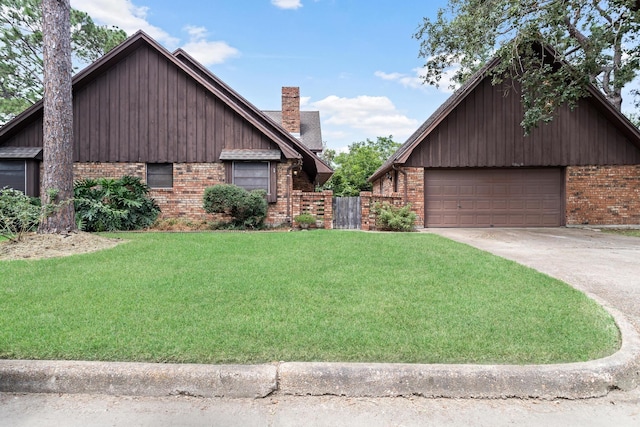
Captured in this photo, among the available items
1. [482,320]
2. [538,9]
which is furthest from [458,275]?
[538,9]

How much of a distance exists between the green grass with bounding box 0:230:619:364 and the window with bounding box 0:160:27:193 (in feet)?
27.0

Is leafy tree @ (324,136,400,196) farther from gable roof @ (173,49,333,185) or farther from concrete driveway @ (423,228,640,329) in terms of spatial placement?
concrete driveway @ (423,228,640,329)

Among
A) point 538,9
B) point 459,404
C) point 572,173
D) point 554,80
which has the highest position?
point 538,9

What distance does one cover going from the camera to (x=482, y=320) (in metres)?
3.64

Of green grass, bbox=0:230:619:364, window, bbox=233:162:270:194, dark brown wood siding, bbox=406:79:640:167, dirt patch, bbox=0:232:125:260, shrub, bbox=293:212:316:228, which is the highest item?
dark brown wood siding, bbox=406:79:640:167

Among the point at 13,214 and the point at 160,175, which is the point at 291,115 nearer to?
the point at 160,175

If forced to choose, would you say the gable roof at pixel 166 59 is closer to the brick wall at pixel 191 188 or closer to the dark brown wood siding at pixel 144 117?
the dark brown wood siding at pixel 144 117

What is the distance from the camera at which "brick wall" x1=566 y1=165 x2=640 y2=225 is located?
Answer: 1433 centimetres

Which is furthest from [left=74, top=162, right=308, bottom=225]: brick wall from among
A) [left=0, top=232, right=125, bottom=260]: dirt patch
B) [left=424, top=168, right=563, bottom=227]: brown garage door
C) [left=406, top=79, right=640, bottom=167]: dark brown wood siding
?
[left=424, top=168, right=563, bottom=227]: brown garage door

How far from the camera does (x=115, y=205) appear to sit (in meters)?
11.6

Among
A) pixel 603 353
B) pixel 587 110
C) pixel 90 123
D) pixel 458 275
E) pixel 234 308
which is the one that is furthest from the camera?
pixel 587 110

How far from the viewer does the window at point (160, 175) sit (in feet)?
43.2

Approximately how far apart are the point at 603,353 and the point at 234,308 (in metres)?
3.29

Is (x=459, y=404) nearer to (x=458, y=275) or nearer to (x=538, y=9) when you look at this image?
(x=458, y=275)
